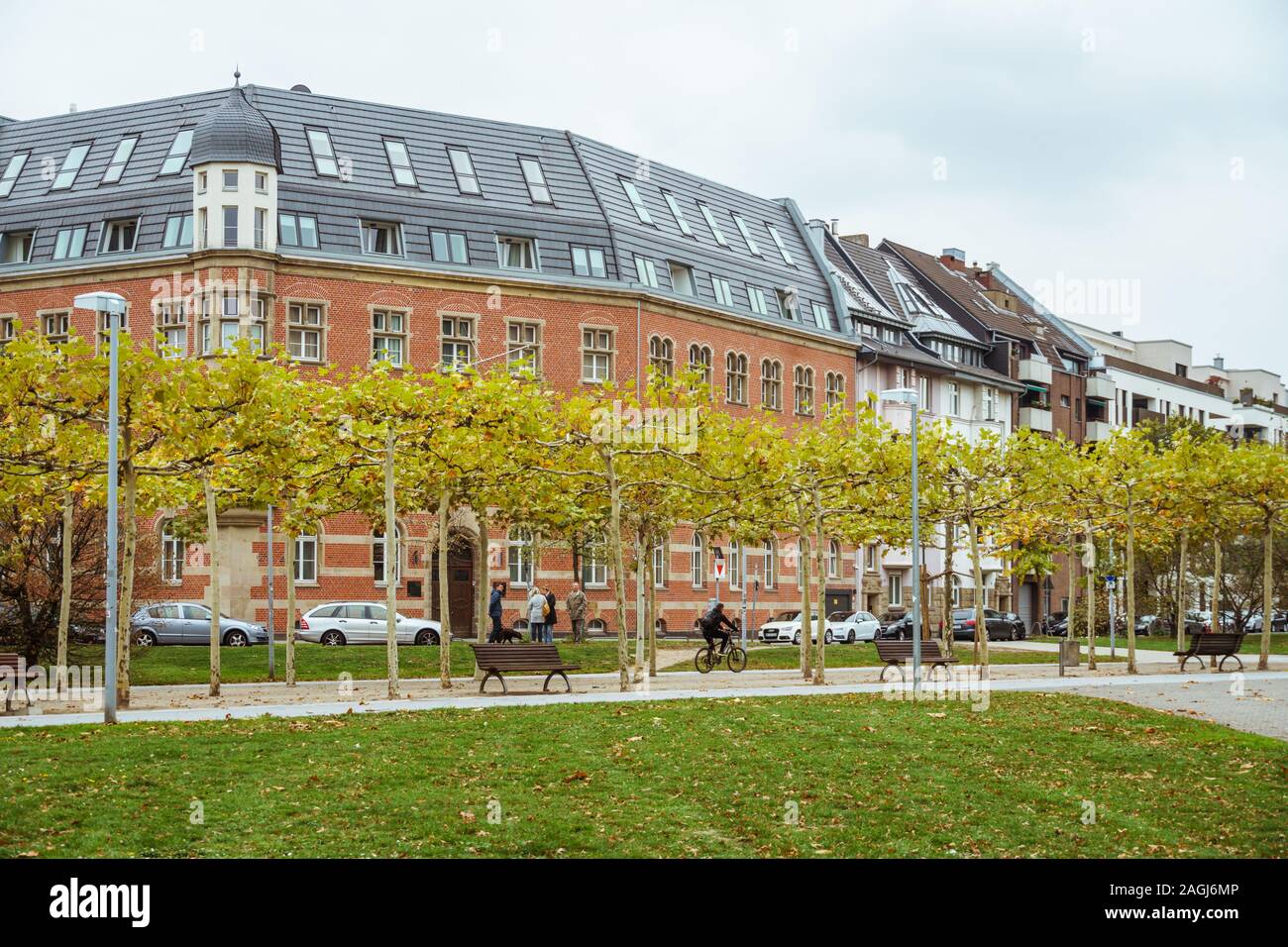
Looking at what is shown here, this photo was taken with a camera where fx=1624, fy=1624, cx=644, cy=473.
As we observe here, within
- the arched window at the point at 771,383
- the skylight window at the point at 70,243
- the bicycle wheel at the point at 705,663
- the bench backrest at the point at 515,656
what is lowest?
the bicycle wheel at the point at 705,663

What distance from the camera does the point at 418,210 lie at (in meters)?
55.5

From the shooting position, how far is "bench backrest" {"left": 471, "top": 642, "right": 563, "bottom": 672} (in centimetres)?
2797

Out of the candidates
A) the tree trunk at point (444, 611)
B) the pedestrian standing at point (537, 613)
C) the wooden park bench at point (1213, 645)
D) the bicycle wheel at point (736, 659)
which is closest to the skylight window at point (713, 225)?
the pedestrian standing at point (537, 613)

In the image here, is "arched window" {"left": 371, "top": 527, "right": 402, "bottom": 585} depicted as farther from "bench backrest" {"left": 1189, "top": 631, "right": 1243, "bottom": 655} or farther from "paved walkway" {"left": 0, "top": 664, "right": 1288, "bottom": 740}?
"bench backrest" {"left": 1189, "top": 631, "right": 1243, "bottom": 655}

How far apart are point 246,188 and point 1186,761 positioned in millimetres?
40170

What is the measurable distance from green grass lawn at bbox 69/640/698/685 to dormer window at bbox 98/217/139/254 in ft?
59.7

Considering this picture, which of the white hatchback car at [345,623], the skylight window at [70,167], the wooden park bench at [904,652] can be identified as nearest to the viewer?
the wooden park bench at [904,652]

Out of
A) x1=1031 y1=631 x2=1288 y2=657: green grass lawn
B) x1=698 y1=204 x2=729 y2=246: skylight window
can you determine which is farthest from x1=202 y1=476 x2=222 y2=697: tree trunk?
x1=698 y1=204 x2=729 y2=246: skylight window

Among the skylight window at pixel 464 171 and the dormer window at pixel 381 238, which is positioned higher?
the skylight window at pixel 464 171

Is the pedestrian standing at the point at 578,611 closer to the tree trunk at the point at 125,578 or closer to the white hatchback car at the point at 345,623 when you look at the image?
the white hatchback car at the point at 345,623

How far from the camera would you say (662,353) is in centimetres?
Answer: 5984

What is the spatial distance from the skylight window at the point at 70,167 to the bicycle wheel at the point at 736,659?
3199 centimetres

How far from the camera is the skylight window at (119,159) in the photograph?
55.8m
